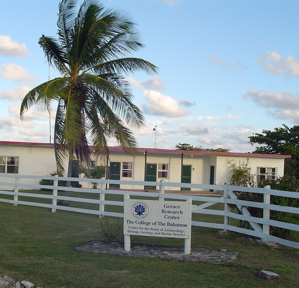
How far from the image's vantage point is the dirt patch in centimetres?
815

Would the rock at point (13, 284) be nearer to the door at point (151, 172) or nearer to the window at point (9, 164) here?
the window at point (9, 164)

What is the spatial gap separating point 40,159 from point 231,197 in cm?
2081

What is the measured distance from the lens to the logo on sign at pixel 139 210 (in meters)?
8.78

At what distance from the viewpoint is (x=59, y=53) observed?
1844cm

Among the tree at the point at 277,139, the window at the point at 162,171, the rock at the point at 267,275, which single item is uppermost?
the tree at the point at 277,139

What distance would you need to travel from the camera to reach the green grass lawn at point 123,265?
6574 mm

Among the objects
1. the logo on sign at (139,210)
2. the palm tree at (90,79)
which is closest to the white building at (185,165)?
the palm tree at (90,79)

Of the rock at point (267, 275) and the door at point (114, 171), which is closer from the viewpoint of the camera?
the rock at point (267, 275)

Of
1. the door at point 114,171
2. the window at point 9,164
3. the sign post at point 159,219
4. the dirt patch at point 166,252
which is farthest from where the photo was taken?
the door at point 114,171

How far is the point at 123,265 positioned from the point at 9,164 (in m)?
23.6

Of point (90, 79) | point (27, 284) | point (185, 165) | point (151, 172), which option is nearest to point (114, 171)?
point (151, 172)

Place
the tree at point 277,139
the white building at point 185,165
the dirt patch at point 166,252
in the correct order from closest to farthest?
the dirt patch at point 166,252 → the white building at point 185,165 → the tree at point 277,139

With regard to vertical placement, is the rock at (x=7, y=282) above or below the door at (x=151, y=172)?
below

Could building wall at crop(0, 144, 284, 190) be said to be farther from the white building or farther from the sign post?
the sign post
